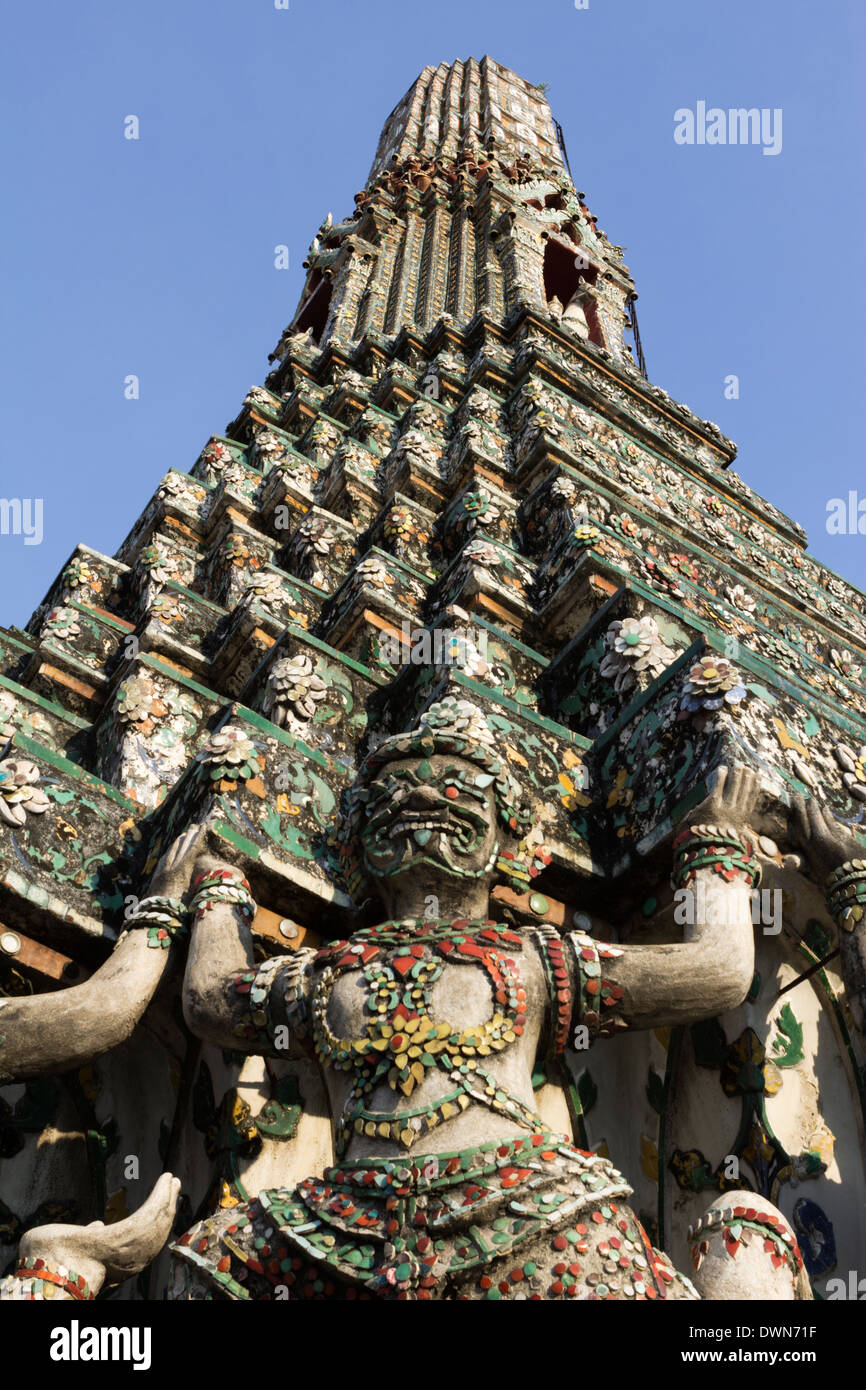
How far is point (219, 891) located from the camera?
5969mm

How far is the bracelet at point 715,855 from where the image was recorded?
19.4ft

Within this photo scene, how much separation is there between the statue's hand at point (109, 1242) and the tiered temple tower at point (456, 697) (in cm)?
61

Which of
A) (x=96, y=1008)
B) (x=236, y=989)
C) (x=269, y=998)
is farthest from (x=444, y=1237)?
(x=96, y=1008)

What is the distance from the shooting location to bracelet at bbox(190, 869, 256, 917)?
5941 millimetres

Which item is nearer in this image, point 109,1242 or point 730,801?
point 109,1242

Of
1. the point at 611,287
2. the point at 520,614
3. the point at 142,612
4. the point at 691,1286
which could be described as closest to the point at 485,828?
the point at 691,1286

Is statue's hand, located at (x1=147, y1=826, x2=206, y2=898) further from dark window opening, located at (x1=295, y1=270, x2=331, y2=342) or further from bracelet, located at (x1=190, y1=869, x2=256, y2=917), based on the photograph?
dark window opening, located at (x1=295, y1=270, x2=331, y2=342)

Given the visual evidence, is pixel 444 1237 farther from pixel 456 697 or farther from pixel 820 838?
pixel 456 697

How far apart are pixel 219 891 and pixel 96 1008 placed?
728 mm

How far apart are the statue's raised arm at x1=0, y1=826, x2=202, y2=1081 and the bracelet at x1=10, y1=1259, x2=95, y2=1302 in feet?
2.86

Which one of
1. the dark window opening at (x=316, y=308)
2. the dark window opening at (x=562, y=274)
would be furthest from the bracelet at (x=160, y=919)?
the dark window opening at (x=316, y=308)

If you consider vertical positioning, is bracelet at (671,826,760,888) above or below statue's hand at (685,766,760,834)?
below

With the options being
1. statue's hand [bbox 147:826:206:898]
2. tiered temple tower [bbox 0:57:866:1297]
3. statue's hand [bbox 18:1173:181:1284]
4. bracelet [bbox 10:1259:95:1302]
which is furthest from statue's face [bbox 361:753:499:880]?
bracelet [bbox 10:1259:95:1302]

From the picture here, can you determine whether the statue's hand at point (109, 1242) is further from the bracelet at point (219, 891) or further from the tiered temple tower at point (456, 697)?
the bracelet at point (219, 891)
